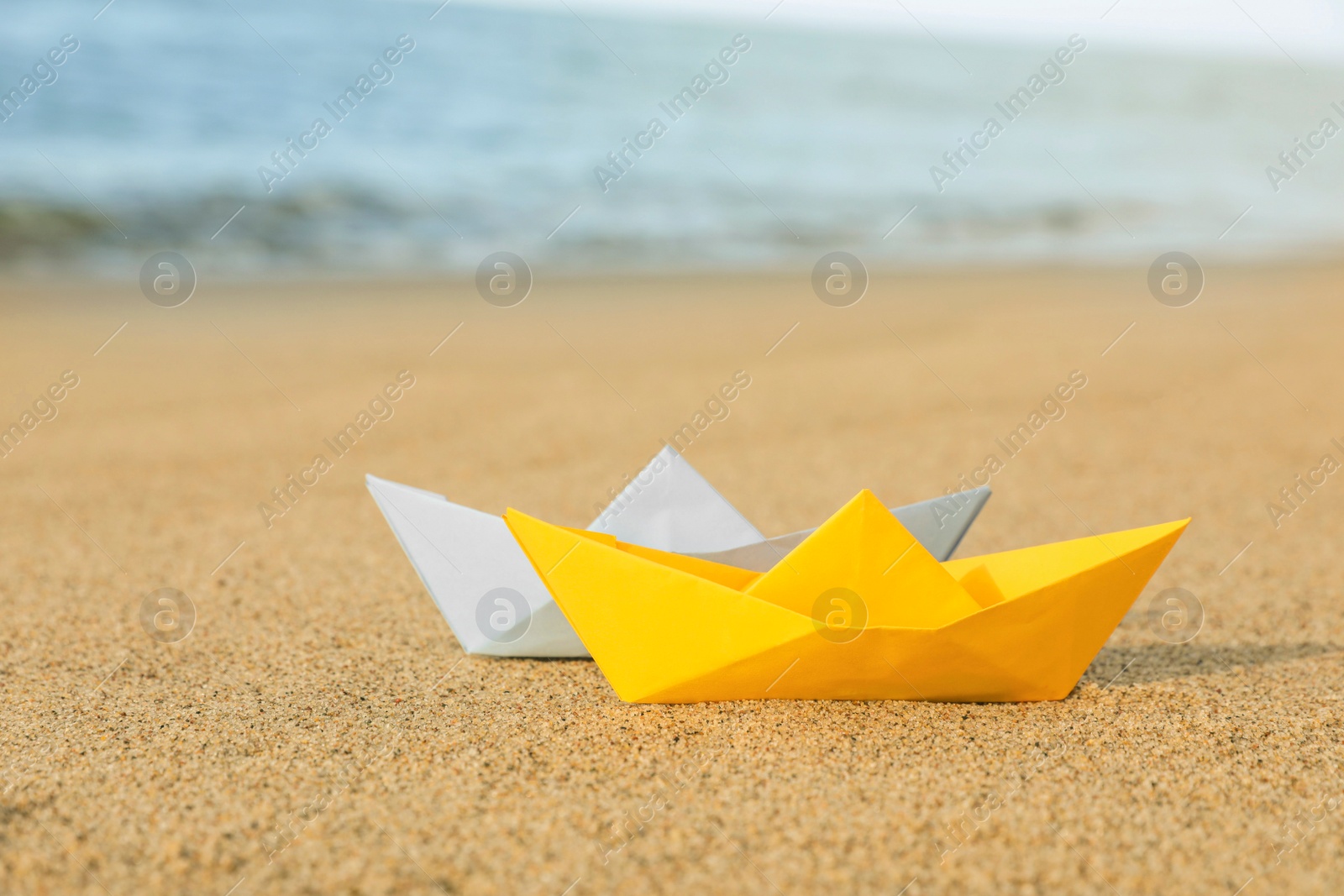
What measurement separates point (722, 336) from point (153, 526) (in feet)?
10.9

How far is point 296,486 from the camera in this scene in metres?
3.32

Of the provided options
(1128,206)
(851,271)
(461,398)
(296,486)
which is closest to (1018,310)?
(851,271)

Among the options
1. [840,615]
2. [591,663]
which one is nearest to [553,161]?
[591,663]

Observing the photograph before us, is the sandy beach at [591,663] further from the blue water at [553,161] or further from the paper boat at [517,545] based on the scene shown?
the blue water at [553,161]

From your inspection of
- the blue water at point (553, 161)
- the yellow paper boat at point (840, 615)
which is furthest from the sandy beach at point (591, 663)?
the blue water at point (553, 161)

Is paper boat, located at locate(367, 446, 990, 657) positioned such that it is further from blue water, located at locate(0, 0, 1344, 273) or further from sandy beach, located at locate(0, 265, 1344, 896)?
blue water, located at locate(0, 0, 1344, 273)

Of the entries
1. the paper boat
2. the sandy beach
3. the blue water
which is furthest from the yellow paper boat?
the blue water

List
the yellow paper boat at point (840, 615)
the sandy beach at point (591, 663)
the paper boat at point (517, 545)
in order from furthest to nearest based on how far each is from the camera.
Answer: the paper boat at point (517, 545), the yellow paper boat at point (840, 615), the sandy beach at point (591, 663)

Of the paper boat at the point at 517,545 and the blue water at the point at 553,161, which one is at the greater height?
the blue water at the point at 553,161

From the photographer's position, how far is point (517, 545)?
168 centimetres

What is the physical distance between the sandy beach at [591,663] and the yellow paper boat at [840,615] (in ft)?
0.23

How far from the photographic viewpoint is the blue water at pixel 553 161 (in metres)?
8.80

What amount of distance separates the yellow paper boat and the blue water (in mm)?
6825

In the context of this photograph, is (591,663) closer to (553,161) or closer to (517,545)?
(517,545)
